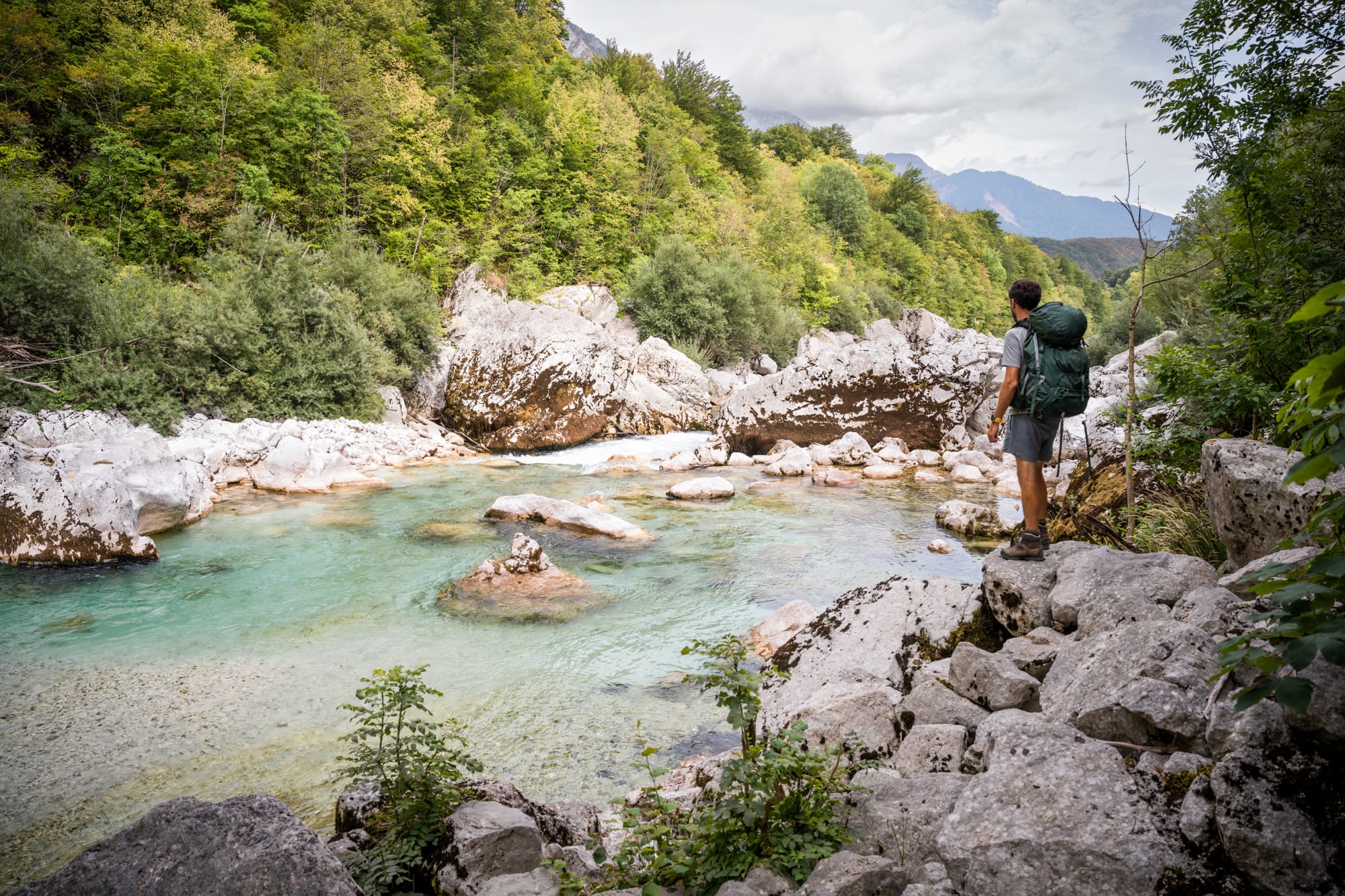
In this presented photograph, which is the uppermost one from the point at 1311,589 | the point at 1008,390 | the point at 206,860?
the point at 1008,390

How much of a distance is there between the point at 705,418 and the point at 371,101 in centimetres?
1726

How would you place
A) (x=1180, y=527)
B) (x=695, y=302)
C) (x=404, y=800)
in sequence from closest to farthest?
(x=404, y=800), (x=1180, y=527), (x=695, y=302)

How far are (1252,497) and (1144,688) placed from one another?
1.96m

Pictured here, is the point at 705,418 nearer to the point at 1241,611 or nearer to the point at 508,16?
the point at 1241,611

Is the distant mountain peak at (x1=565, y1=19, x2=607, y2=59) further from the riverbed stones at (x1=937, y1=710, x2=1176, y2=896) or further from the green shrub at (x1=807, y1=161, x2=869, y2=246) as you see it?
the riverbed stones at (x1=937, y1=710, x2=1176, y2=896)

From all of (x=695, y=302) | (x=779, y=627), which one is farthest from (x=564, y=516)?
(x=695, y=302)

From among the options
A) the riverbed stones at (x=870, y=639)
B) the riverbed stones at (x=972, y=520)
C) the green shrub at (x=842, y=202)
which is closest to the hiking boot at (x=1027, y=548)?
the riverbed stones at (x=870, y=639)

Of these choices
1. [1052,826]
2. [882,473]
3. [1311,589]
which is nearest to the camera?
[1311,589]

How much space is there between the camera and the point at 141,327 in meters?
15.0

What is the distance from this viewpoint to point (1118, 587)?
388 cm

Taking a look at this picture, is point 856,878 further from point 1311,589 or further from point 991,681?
point 991,681

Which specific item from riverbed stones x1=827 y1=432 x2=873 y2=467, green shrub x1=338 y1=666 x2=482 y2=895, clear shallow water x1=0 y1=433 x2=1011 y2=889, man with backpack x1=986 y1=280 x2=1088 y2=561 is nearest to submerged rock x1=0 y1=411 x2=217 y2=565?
clear shallow water x1=0 y1=433 x2=1011 y2=889

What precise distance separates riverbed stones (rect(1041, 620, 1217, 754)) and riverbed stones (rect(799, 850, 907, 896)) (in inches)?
42.8

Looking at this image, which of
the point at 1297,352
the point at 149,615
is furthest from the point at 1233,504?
the point at 149,615
